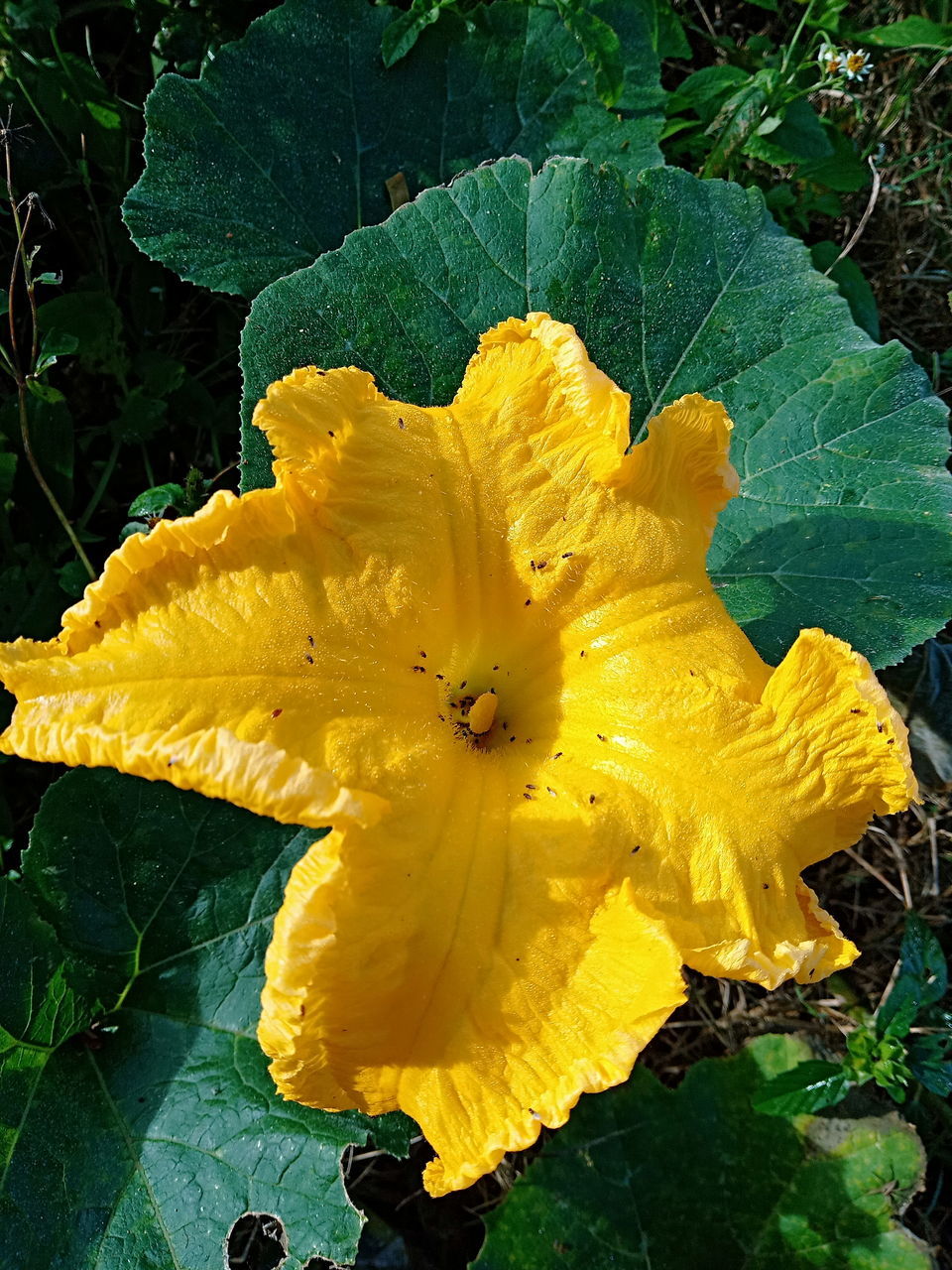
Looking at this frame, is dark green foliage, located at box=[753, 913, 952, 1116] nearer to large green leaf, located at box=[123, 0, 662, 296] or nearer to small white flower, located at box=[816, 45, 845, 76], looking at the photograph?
large green leaf, located at box=[123, 0, 662, 296]

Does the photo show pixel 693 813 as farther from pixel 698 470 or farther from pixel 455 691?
pixel 698 470

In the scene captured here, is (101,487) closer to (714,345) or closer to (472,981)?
(714,345)

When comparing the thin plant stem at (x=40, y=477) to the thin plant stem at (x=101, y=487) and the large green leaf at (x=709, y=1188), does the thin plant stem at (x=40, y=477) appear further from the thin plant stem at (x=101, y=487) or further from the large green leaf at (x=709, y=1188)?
the large green leaf at (x=709, y=1188)

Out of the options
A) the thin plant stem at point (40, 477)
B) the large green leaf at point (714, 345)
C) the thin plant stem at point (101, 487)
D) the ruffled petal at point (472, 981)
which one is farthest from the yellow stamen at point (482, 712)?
the thin plant stem at point (101, 487)

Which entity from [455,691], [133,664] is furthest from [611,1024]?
[133,664]

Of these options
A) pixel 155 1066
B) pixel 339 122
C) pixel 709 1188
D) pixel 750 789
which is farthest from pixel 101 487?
pixel 709 1188

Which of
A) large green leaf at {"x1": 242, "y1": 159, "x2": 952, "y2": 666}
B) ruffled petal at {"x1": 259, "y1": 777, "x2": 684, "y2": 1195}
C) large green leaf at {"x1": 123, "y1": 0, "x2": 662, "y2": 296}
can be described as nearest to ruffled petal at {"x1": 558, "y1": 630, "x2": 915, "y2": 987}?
ruffled petal at {"x1": 259, "y1": 777, "x2": 684, "y2": 1195}
